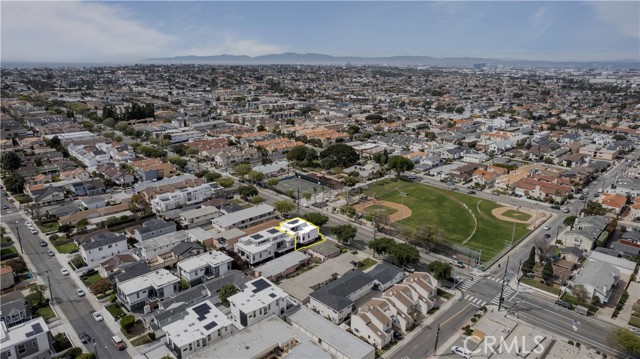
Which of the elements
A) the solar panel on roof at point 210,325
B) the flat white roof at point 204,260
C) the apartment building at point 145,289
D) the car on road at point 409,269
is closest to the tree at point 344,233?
the car on road at point 409,269

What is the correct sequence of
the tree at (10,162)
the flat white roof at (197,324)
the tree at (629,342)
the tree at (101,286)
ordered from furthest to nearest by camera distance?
the tree at (10,162)
the tree at (101,286)
the flat white roof at (197,324)
the tree at (629,342)

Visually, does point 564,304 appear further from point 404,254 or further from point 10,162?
point 10,162

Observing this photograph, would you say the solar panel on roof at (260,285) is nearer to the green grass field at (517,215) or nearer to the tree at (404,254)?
the tree at (404,254)

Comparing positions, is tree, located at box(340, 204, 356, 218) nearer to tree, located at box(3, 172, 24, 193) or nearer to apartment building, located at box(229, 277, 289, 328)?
apartment building, located at box(229, 277, 289, 328)

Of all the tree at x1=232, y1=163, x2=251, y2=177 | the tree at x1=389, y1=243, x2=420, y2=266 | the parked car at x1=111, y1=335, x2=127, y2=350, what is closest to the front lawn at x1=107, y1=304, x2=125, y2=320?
the parked car at x1=111, y1=335, x2=127, y2=350

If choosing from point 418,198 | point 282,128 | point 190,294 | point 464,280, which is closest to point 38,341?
point 190,294
